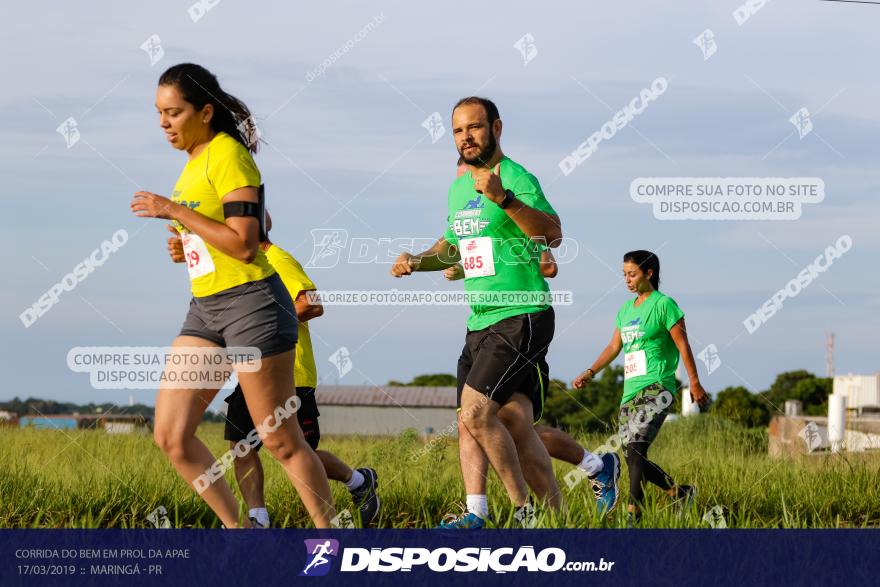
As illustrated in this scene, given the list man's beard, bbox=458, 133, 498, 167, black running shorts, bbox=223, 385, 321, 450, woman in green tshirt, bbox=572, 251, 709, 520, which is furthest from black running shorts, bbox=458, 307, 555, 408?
woman in green tshirt, bbox=572, 251, 709, 520

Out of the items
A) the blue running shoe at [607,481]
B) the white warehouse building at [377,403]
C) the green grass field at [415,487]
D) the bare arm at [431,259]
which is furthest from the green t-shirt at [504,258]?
the white warehouse building at [377,403]

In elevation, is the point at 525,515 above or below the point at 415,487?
below

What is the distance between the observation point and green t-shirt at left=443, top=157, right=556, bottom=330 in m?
5.87

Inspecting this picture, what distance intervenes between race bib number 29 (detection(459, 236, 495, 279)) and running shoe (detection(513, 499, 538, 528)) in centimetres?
119

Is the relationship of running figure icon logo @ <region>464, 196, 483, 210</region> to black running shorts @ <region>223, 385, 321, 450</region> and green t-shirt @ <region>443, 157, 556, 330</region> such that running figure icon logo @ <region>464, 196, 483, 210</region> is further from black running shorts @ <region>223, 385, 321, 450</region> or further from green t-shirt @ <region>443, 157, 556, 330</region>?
black running shorts @ <region>223, 385, 321, 450</region>

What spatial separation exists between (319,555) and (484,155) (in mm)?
2181

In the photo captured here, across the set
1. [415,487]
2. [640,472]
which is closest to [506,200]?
[640,472]

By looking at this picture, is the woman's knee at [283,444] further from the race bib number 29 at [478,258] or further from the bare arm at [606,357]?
the bare arm at [606,357]

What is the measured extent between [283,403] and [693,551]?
6.68 ft

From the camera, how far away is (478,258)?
5891 mm

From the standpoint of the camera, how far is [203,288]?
17.2ft

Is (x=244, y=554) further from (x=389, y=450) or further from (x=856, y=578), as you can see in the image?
(x=389, y=450)

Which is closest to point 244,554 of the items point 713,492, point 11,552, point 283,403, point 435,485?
point 283,403

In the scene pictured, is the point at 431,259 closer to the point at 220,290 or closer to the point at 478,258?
the point at 478,258
